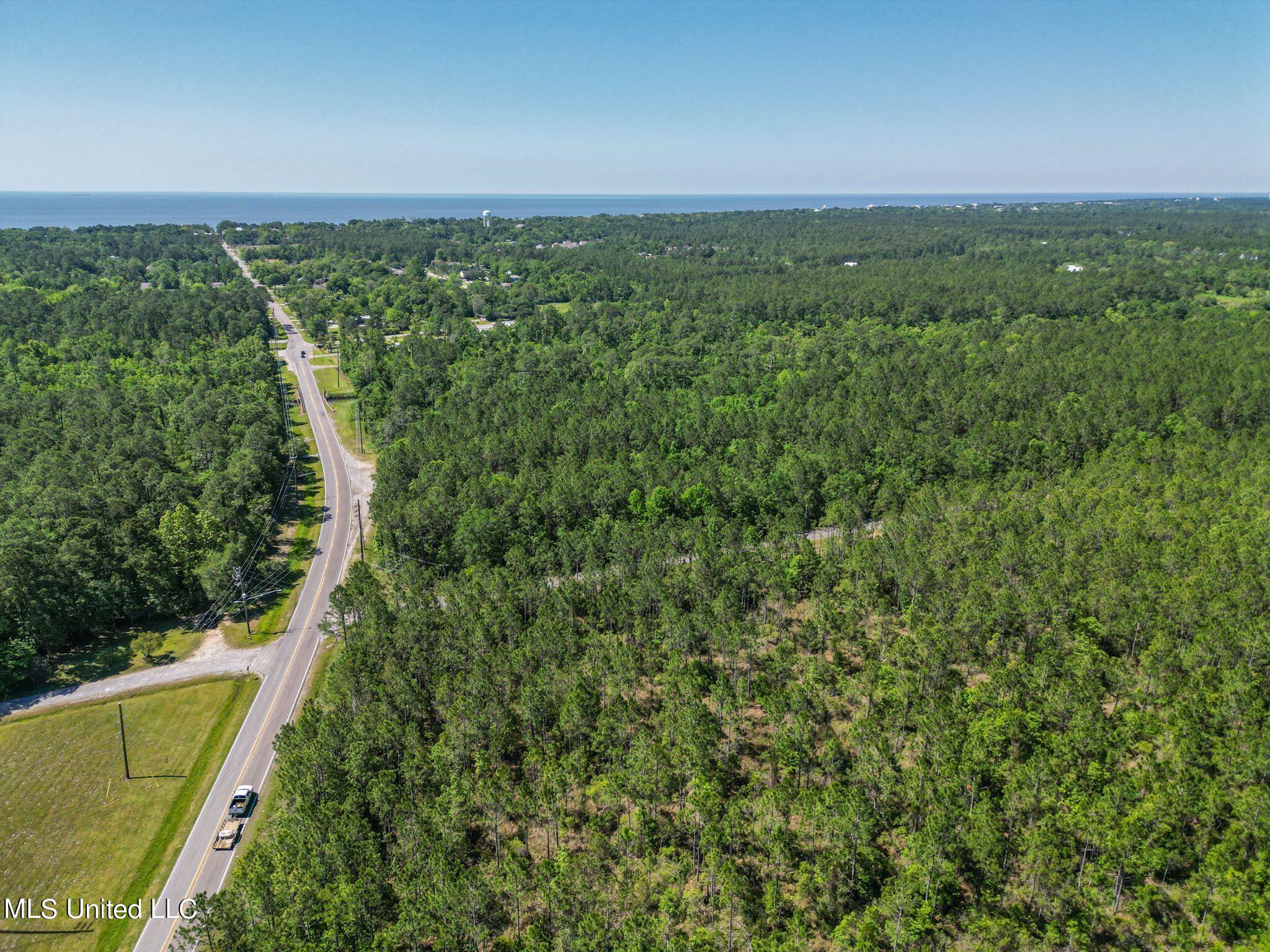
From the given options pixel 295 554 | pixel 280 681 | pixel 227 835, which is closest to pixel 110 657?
pixel 280 681

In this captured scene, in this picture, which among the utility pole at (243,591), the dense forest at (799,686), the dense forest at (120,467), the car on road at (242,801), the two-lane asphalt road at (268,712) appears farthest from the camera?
the utility pole at (243,591)

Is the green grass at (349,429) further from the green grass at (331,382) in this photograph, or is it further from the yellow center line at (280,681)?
the green grass at (331,382)

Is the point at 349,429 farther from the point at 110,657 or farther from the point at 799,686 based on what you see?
the point at 799,686

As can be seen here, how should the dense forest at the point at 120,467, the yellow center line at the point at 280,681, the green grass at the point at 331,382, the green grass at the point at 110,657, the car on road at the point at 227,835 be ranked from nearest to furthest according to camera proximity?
the yellow center line at the point at 280,681, the car on road at the point at 227,835, the green grass at the point at 110,657, the dense forest at the point at 120,467, the green grass at the point at 331,382

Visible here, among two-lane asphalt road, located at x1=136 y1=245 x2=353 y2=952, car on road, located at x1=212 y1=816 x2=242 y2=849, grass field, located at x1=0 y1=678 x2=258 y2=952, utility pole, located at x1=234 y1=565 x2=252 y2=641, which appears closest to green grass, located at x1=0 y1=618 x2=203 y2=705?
utility pole, located at x1=234 y1=565 x2=252 y2=641

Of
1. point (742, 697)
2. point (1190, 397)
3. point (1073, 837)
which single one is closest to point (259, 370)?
point (742, 697)

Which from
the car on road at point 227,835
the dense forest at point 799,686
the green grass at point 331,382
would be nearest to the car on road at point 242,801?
the car on road at point 227,835

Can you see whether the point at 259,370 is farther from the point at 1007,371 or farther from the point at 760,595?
the point at 1007,371
